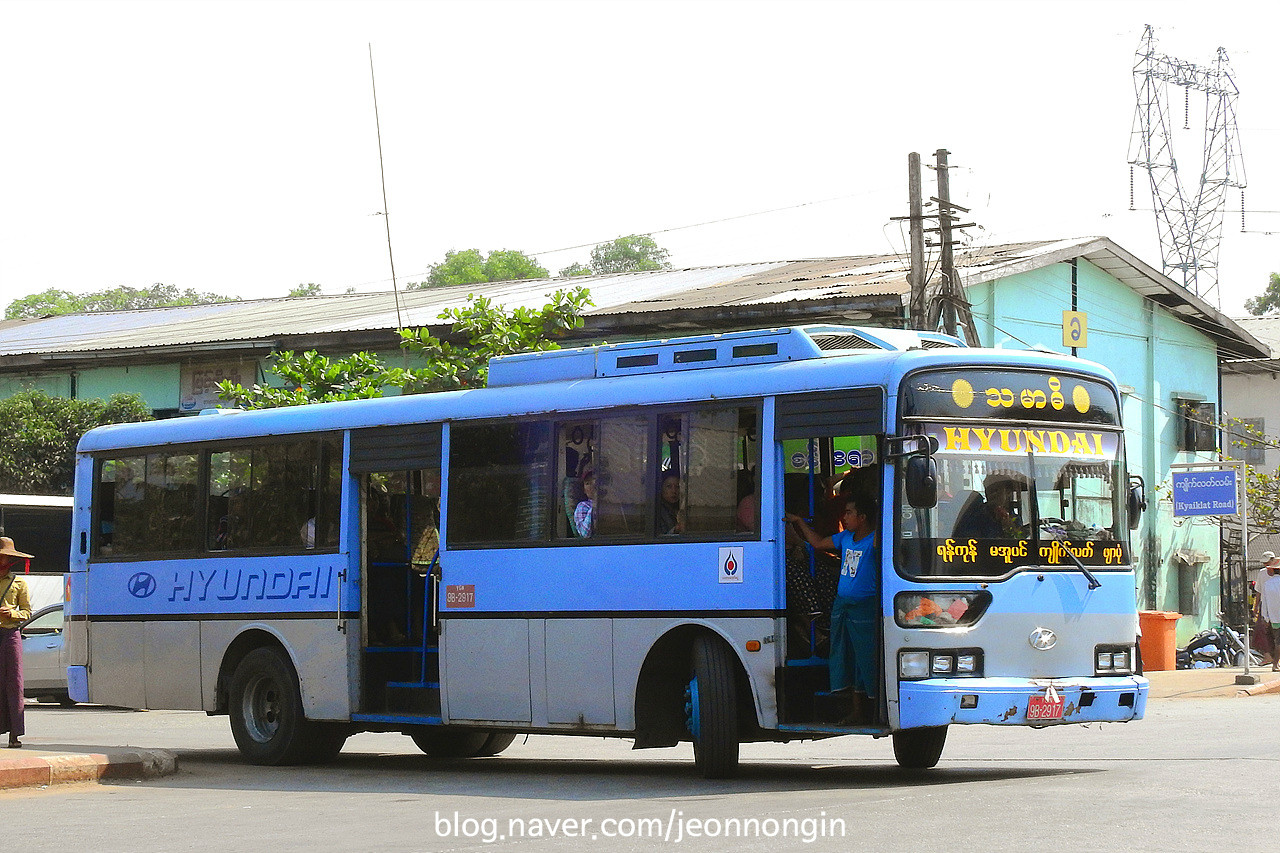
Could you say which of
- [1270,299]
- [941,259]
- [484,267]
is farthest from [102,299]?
[941,259]

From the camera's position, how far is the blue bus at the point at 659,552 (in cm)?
1088

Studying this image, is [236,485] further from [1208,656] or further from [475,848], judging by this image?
[1208,656]

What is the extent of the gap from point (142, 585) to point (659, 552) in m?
5.60

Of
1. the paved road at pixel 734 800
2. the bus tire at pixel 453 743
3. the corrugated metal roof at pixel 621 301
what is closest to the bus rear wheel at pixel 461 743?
the bus tire at pixel 453 743

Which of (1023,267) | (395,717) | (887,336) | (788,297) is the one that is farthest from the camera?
(1023,267)

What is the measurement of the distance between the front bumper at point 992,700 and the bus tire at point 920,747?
1.21 metres

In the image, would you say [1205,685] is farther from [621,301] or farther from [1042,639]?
[621,301]

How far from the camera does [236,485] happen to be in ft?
47.9

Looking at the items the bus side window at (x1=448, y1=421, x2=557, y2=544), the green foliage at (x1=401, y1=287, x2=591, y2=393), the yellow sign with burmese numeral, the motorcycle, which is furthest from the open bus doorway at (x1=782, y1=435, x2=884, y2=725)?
the yellow sign with burmese numeral

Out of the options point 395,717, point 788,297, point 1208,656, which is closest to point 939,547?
point 395,717

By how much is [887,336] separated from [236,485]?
19.4 ft

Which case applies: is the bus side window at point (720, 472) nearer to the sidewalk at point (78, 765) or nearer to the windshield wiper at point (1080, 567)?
the windshield wiper at point (1080, 567)

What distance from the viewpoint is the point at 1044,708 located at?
10766mm

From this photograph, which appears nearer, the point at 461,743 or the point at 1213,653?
the point at 461,743
